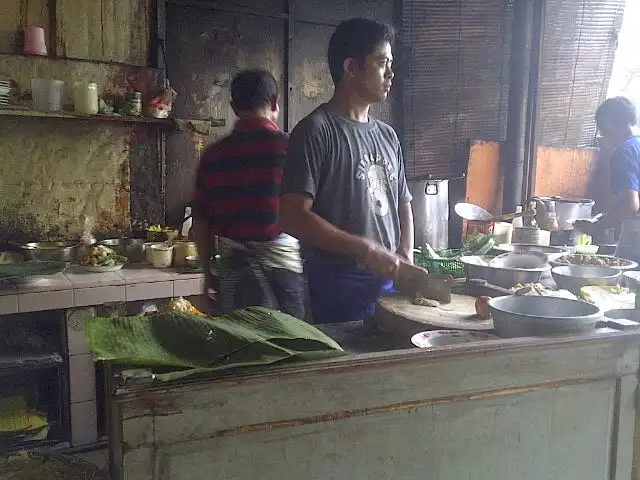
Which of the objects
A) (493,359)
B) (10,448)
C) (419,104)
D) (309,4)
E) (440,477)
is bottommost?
(10,448)

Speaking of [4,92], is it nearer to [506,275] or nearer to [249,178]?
[249,178]

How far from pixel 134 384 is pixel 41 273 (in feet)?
7.77

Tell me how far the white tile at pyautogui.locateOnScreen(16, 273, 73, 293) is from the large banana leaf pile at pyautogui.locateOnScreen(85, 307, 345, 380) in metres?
2.12

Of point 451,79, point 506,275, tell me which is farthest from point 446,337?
point 451,79

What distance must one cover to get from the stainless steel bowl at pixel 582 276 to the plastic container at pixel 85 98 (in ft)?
9.26

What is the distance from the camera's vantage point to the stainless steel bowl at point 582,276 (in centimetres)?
234

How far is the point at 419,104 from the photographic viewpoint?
506cm

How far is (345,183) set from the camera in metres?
2.34

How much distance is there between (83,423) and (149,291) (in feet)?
2.53

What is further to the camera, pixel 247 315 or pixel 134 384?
pixel 247 315

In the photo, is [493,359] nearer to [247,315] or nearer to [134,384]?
[247,315]

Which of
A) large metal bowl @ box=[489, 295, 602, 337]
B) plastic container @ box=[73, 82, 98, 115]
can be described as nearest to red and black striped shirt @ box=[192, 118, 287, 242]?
large metal bowl @ box=[489, 295, 602, 337]

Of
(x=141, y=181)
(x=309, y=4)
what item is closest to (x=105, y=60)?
(x=141, y=181)

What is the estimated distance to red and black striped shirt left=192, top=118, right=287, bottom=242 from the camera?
272cm
